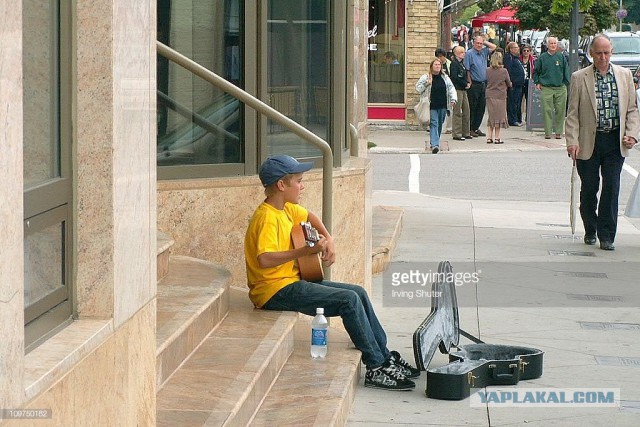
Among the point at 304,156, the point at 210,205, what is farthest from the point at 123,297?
the point at 304,156

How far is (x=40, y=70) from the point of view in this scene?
12.7ft

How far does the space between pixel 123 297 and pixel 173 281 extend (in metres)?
2.78

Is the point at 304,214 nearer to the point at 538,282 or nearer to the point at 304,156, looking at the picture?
the point at 304,156

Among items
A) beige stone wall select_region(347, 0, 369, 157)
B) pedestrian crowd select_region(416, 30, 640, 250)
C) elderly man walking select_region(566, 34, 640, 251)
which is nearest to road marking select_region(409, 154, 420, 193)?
pedestrian crowd select_region(416, 30, 640, 250)

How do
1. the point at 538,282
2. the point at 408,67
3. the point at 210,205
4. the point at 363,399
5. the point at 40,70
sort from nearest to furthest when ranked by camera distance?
the point at 40,70 → the point at 363,399 → the point at 210,205 → the point at 538,282 → the point at 408,67

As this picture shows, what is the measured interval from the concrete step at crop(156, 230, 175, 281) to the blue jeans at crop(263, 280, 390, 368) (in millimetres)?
604

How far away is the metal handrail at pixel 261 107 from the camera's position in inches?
290

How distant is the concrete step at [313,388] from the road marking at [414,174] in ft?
34.1

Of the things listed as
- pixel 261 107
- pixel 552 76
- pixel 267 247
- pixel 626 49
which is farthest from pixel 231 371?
pixel 626 49

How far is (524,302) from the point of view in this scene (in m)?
9.47

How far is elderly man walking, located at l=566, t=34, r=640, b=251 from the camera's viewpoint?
11.7 meters

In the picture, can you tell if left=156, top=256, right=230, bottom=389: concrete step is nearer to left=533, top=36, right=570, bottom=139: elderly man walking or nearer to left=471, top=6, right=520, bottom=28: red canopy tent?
left=533, top=36, right=570, bottom=139: elderly man walking

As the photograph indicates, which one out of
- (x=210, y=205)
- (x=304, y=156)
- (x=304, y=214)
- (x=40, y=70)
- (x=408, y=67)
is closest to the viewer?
(x=40, y=70)

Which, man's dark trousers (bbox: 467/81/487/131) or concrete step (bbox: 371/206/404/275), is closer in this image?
concrete step (bbox: 371/206/404/275)
